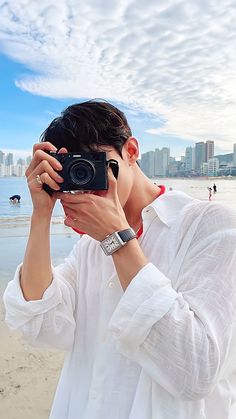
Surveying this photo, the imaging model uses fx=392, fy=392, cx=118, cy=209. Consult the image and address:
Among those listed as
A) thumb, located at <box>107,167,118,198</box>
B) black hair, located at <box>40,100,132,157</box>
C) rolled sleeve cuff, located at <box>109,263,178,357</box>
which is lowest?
rolled sleeve cuff, located at <box>109,263,178,357</box>

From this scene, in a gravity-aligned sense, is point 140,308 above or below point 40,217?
below

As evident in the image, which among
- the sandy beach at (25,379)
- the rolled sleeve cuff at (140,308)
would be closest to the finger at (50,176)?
the rolled sleeve cuff at (140,308)

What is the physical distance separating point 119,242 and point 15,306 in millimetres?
395

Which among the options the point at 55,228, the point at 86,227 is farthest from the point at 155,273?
the point at 55,228

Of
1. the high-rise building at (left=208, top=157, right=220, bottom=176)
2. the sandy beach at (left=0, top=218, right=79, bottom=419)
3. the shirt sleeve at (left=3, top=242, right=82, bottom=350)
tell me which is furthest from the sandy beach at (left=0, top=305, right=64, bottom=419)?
the high-rise building at (left=208, top=157, right=220, bottom=176)

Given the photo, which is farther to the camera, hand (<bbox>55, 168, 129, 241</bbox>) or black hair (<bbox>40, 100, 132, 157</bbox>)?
black hair (<bbox>40, 100, 132, 157</bbox>)

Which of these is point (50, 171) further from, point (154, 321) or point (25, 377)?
point (25, 377)

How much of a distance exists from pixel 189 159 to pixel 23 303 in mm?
70531

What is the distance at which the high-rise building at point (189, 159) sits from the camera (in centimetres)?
6925

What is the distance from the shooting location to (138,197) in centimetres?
120

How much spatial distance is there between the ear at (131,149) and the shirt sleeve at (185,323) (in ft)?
1.25

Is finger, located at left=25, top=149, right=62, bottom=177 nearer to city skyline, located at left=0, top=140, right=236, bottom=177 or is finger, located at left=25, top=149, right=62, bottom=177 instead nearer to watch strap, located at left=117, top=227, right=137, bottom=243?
watch strap, located at left=117, top=227, right=137, bottom=243

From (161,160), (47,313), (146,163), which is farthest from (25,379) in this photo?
(161,160)

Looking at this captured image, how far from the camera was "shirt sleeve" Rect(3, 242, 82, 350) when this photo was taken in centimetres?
111
